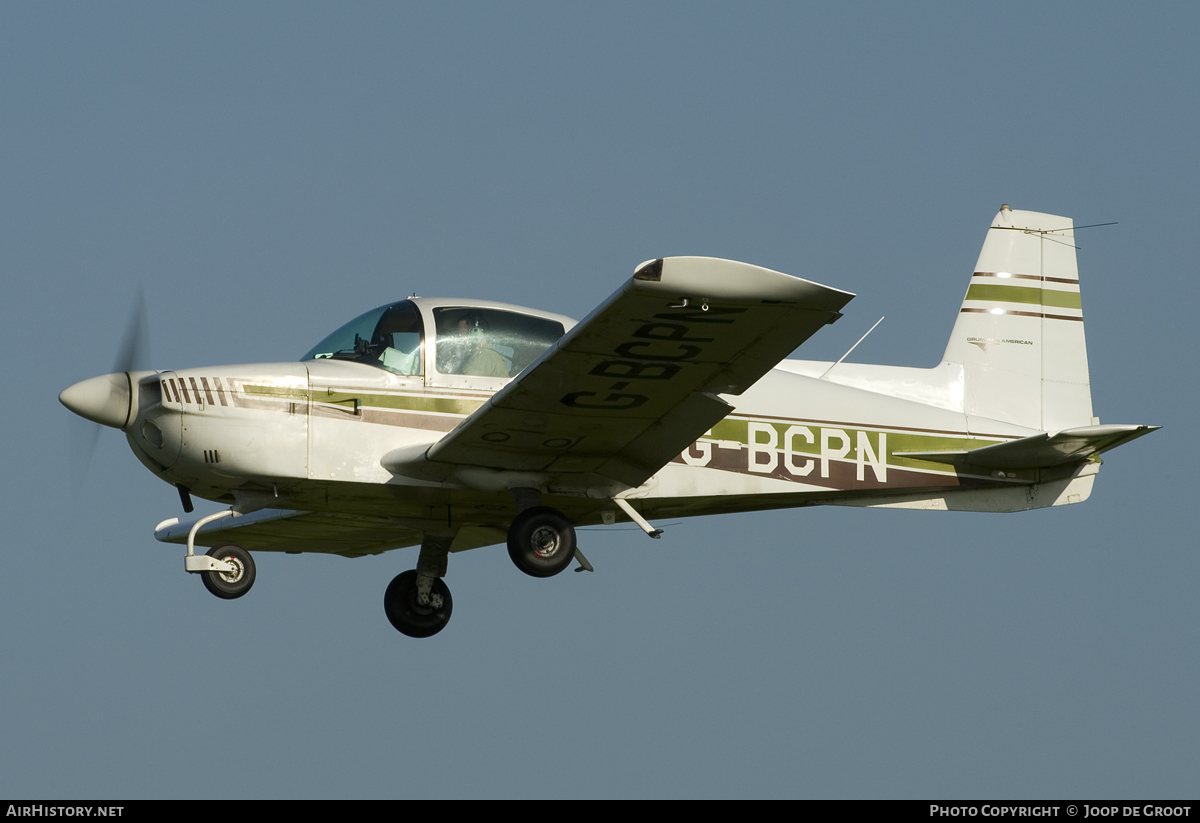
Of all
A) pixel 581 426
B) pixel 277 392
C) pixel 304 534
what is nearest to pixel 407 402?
pixel 277 392

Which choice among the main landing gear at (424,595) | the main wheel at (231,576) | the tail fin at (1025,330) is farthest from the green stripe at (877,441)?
the main wheel at (231,576)

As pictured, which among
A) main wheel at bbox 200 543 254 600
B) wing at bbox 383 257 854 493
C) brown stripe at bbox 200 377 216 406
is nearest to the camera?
wing at bbox 383 257 854 493

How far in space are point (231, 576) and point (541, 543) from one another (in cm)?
235

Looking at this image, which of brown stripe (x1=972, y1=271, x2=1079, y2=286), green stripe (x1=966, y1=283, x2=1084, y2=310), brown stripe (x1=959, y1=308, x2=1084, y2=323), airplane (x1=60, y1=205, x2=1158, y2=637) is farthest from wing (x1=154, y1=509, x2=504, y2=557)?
brown stripe (x1=972, y1=271, x2=1079, y2=286)

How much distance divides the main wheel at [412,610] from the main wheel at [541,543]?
2.25 metres

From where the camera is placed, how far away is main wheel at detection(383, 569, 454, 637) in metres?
14.1

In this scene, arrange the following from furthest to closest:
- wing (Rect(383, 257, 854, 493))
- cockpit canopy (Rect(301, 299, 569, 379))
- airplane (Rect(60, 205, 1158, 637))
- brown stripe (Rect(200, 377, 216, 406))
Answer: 1. cockpit canopy (Rect(301, 299, 569, 379))
2. brown stripe (Rect(200, 377, 216, 406))
3. airplane (Rect(60, 205, 1158, 637))
4. wing (Rect(383, 257, 854, 493))

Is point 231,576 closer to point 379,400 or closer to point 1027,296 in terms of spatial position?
point 379,400

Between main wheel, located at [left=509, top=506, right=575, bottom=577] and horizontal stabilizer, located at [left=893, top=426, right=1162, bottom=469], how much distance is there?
312 centimetres

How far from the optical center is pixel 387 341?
12352mm

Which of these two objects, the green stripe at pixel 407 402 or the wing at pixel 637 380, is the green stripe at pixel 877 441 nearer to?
the wing at pixel 637 380

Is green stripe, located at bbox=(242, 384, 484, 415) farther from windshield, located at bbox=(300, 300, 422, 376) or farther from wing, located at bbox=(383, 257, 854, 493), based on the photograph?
wing, located at bbox=(383, 257, 854, 493)
